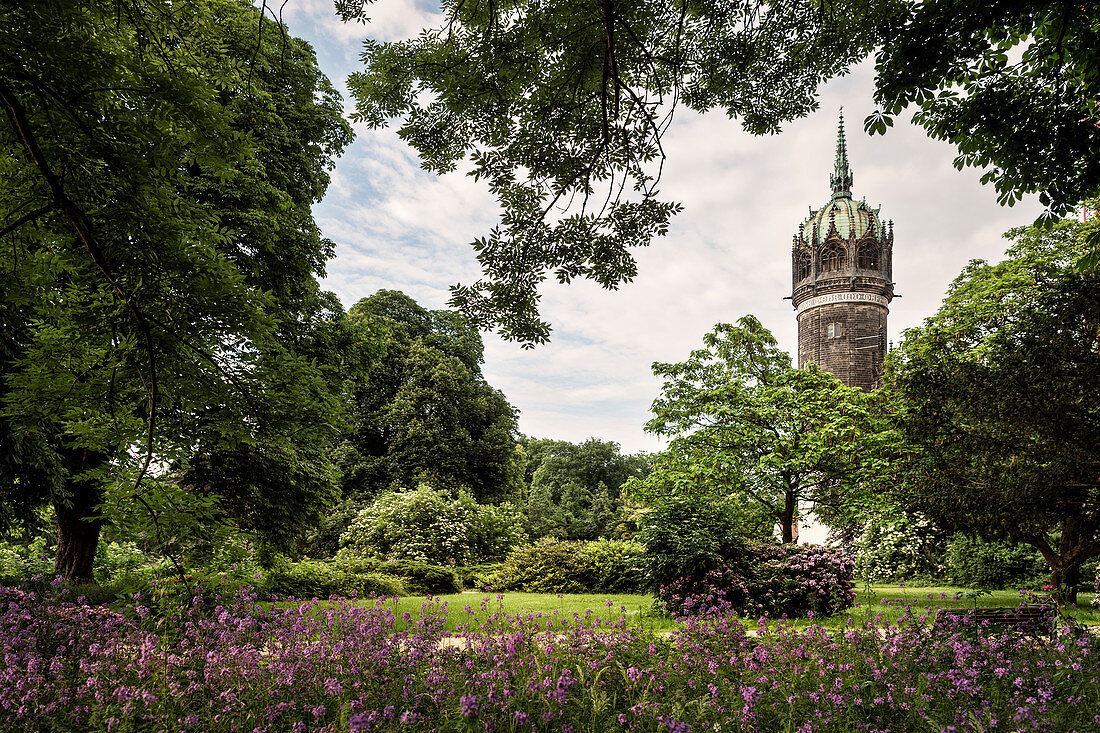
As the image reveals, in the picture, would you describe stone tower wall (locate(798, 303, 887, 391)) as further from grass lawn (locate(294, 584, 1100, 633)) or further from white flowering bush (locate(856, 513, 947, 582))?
grass lawn (locate(294, 584, 1100, 633))

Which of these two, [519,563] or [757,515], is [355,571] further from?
[757,515]

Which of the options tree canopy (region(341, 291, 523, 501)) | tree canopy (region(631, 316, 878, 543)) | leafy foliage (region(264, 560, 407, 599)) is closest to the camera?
leafy foliage (region(264, 560, 407, 599))

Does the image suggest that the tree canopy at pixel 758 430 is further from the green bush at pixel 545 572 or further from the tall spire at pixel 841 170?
the tall spire at pixel 841 170

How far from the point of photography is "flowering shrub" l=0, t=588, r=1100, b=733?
142 inches

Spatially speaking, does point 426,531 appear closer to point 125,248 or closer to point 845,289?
point 125,248

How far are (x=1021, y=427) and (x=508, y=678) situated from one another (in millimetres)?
8335

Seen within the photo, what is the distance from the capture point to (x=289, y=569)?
11.3 meters

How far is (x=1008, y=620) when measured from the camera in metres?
→ 5.80

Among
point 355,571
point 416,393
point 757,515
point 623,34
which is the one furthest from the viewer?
point 416,393

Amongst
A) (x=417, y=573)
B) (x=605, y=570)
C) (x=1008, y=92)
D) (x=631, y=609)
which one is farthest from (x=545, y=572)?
(x=1008, y=92)

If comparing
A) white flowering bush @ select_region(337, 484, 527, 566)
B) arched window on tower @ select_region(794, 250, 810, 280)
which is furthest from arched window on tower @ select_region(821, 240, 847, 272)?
white flowering bush @ select_region(337, 484, 527, 566)

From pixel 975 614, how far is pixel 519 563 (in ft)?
37.4

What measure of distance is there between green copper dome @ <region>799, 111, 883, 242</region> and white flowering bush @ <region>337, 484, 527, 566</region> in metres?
35.7

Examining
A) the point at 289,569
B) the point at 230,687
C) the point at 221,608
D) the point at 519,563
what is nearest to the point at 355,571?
the point at 289,569
